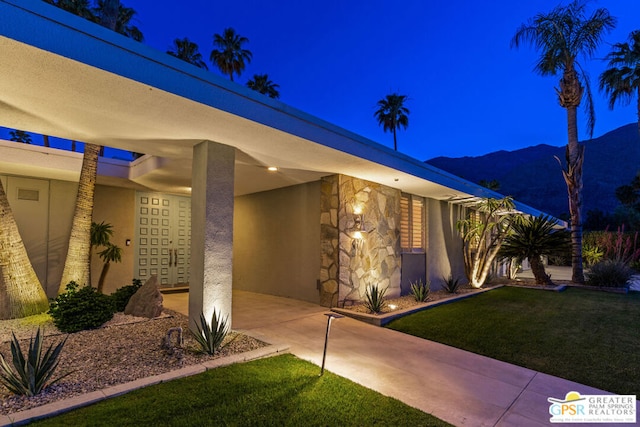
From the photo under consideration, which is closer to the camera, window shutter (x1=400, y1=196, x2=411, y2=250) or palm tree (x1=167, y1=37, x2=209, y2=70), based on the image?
window shutter (x1=400, y1=196, x2=411, y2=250)

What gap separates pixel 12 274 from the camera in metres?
5.88

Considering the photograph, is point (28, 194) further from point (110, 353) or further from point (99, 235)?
point (110, 353)

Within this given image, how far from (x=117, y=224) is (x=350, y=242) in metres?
6.46

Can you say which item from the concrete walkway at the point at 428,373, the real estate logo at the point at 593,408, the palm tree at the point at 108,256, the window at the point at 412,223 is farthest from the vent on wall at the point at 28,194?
the real estate logo at the point at 593,408

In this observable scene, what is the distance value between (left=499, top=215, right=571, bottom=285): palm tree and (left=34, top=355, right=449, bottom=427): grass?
9.75 meters

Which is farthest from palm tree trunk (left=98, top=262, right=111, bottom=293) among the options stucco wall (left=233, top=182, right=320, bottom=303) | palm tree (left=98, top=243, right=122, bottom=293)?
stucco wall (left=233, top=182, right=320, bottom=303)

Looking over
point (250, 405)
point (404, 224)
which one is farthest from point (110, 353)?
point (404, 224)

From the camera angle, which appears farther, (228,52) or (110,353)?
(228,52)

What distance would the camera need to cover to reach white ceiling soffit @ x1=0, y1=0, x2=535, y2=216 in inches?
107

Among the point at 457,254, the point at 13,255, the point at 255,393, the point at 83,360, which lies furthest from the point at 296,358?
the point at 457,254

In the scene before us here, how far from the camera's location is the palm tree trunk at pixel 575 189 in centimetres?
1210

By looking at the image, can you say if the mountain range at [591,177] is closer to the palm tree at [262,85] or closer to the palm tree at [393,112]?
the palm tree at [393,112]

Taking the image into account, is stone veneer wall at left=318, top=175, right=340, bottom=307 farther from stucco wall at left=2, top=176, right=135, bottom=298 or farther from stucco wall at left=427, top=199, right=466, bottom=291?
stucco wall at left=2, top=176, right=135, bottom=298

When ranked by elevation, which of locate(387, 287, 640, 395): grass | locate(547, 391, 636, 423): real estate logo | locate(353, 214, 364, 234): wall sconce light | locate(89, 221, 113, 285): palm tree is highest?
locate(353, 214, 364, 234): wall sconce light
